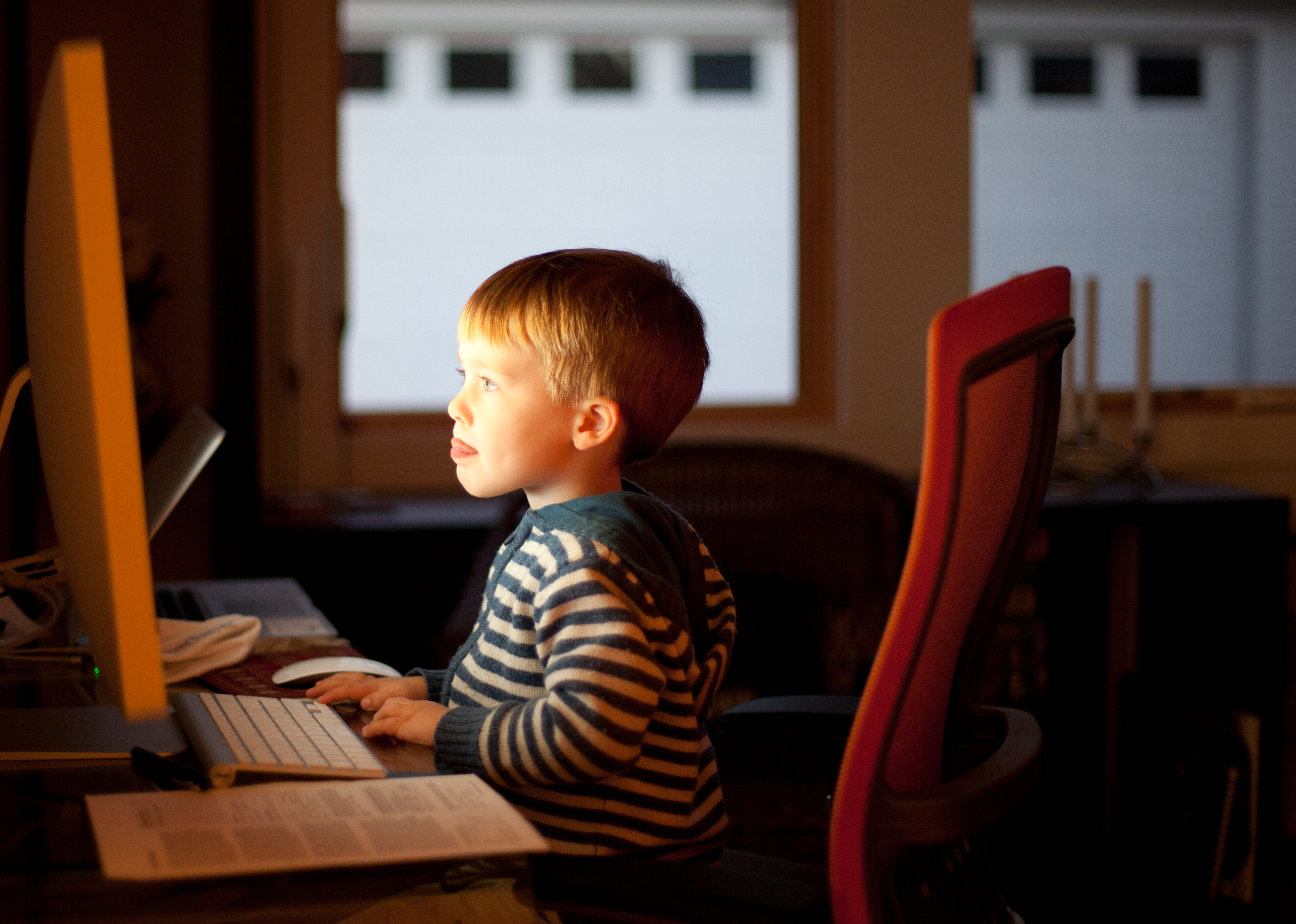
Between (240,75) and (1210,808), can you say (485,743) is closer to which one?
(240,75)

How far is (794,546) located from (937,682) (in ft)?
3.24

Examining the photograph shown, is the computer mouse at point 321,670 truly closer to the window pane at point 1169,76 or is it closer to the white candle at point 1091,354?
the white candle at point 1091,354

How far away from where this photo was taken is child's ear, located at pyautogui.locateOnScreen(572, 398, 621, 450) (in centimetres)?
95

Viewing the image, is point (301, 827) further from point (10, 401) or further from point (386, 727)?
point (10, 401)

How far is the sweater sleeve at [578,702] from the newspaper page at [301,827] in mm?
65

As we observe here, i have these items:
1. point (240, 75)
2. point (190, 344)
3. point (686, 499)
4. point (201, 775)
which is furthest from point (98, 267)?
point (190, 344)

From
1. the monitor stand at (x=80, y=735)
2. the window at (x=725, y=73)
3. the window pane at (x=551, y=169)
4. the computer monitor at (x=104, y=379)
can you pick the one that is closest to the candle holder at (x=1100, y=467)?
the window pane at (x=551, y=169)

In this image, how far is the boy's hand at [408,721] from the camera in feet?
2.95

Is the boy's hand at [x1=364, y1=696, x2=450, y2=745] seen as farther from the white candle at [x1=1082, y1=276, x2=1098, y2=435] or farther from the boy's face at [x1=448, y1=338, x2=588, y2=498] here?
the white candle at [x1=1082, y1=276, x2=1098, y2=435]

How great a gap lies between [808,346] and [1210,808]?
1.18 metres

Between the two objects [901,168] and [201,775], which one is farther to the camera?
[901,168]

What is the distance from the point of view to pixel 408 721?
2.98 ft

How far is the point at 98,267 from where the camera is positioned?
1.85 feet

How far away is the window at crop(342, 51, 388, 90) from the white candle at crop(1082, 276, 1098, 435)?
4.81 ft
